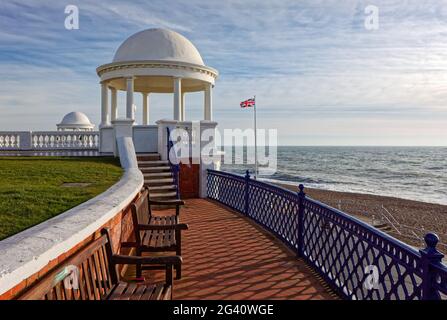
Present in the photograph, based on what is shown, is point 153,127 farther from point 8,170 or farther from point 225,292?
point 225,292

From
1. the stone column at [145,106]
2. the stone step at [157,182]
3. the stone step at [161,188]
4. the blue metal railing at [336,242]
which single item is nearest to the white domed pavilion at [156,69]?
the stone column at [145,106]

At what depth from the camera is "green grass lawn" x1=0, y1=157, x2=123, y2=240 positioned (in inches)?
191

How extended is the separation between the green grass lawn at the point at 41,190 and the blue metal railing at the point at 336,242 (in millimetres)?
3428

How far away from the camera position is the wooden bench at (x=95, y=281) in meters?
2.64

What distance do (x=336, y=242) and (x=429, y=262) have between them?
7.25 feet

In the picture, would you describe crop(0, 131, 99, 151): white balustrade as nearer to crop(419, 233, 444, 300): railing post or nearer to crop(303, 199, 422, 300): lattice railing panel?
crop(303, 199, 422, 300): lattice railing panel

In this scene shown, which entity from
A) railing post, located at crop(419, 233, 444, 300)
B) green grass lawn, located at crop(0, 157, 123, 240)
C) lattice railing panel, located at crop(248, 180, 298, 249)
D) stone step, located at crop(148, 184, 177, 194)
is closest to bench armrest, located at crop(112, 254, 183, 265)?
green grass lawn, located at crop(0, 157, 123, 240)

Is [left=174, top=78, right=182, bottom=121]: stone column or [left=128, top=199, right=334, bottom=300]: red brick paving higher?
[left=174, top=78, right=182, bottom=121]: stone column

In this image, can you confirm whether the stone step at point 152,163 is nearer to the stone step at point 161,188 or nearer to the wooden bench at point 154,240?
the stone step at point 161,188

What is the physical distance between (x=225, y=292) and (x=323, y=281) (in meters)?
1.50

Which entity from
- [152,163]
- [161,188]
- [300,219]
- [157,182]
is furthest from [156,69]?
[300,219]

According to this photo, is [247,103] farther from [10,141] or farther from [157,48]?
[10,141]

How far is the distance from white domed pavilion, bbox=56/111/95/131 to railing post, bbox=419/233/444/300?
3724 cm
